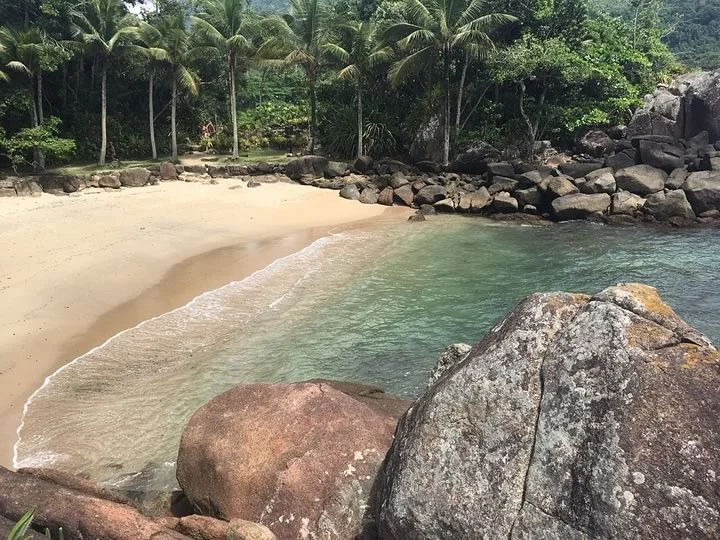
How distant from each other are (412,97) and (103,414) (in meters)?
30.6

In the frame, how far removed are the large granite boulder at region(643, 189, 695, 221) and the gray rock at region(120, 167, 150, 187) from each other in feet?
73.3

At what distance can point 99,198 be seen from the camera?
2416cm

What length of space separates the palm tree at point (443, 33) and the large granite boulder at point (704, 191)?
1129 cm

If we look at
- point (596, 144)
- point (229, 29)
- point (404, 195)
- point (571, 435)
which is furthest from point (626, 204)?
point (229, 29)

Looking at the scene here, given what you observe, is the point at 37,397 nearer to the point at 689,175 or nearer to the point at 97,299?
the point at 97,299

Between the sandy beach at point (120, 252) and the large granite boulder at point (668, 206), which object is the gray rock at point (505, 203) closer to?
the sandy beach at point (120, 252)

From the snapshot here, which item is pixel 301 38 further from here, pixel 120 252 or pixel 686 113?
pixel 120 252

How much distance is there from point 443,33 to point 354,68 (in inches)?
212

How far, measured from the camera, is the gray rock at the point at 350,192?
27.2 metres

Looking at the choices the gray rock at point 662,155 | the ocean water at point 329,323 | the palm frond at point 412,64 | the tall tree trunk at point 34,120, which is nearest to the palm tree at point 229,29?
the palm frond at point 412,64

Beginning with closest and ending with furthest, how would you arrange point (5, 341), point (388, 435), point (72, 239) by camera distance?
point (388, 435) → point (5, 341) → point (72, 239)

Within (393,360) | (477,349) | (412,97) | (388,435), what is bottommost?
(393,360)

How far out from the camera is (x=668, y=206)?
2267 centimetres

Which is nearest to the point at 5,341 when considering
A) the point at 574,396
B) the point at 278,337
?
the point at 278,337
